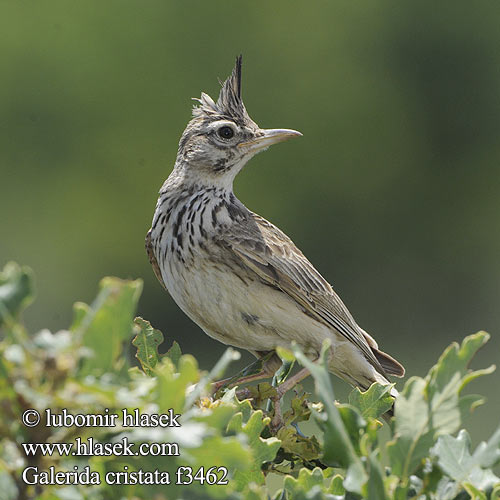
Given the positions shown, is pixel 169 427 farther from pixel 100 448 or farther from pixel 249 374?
pixel 249 374

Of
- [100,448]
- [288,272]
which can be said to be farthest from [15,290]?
[288,272]

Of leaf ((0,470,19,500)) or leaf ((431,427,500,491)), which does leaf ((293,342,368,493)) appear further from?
leaf ((0,470,19,500))

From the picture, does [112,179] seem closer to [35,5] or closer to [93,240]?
[93,240]

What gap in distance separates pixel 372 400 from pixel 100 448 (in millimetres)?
870

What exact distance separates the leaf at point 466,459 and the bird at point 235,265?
214cm

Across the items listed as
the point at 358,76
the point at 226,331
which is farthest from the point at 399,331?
the point at 226,331

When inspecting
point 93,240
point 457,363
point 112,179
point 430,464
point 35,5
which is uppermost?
point 35,5

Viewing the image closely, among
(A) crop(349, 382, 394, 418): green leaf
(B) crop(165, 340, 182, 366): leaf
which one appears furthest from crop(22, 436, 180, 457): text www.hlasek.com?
(B) crop(165, 340, 182, 366): leaf

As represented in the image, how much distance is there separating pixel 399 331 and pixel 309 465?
11.4 m

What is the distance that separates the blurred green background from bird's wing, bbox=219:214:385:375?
7.39 metres

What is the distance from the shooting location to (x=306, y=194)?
14328 mm

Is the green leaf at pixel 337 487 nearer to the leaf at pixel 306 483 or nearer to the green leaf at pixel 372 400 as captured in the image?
the leaf at pixel 306 483

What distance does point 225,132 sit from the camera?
4.15 metres

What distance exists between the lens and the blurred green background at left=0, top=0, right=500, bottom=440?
13109 mm
